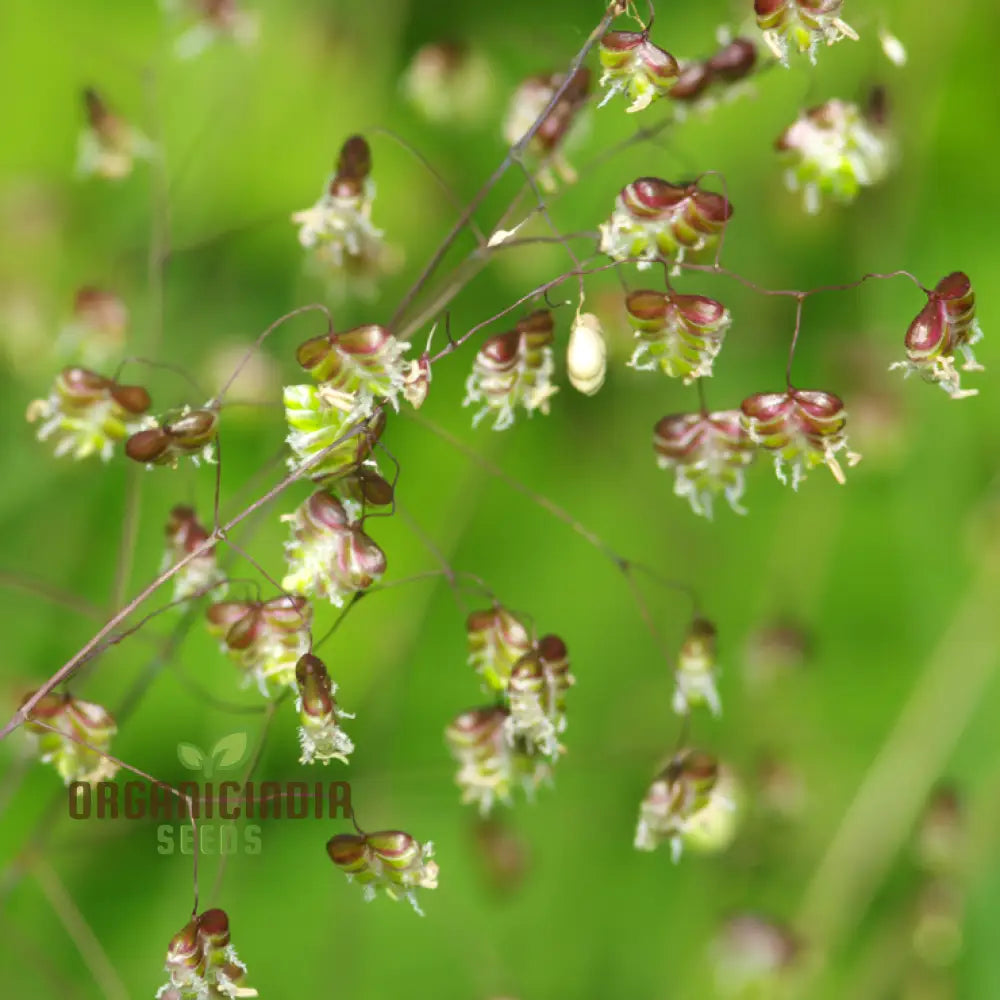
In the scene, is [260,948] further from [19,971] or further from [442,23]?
[442,23]

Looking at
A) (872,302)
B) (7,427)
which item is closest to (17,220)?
(7,427)

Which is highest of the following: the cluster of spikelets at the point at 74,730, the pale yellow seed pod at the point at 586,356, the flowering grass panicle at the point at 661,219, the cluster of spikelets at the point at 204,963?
the flowering grass panicle at the point at 661,219

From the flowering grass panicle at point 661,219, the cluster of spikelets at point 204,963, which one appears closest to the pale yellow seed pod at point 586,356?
the flowering grass panicle at point 661,219

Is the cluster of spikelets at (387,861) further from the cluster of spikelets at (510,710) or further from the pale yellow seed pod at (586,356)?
the pale yellow seed pod at (586,356)

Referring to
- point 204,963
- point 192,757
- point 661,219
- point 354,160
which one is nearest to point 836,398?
point 661,219
